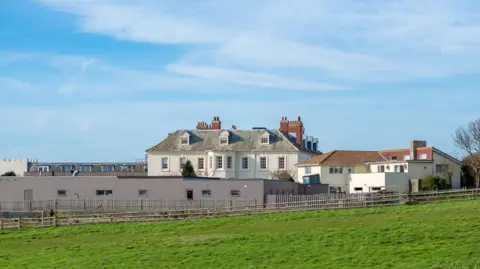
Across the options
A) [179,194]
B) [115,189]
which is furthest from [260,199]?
[115,189]

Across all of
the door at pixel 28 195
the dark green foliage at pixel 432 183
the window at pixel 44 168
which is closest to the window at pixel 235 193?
the door at pixel 28 195

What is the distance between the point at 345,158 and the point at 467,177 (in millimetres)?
13020

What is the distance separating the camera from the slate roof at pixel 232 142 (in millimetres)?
101438

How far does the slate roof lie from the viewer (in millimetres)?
101438

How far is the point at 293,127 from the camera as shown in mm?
108188

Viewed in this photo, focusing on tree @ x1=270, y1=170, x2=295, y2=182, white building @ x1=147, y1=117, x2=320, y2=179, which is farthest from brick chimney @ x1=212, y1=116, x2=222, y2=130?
tree @ x1=270, y1=170, x2=295, y2=182

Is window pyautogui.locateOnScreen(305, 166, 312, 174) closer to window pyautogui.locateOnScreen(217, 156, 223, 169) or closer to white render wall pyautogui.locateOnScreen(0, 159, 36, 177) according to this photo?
window pyautogui.locateOnScreen(217, 156, 223, 169)

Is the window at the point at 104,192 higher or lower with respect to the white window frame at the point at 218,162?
lower

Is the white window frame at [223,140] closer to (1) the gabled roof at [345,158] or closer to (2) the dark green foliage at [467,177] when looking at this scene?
(1) the gabled roof at [345,158]

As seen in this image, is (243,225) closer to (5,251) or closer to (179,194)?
(5,251)

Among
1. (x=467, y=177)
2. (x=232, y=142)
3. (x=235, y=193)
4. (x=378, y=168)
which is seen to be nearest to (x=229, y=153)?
(x=232, y=142)

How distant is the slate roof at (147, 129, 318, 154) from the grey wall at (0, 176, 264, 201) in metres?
30.1

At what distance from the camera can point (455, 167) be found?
89.8 m

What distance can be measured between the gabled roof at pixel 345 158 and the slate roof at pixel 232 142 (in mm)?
5115
